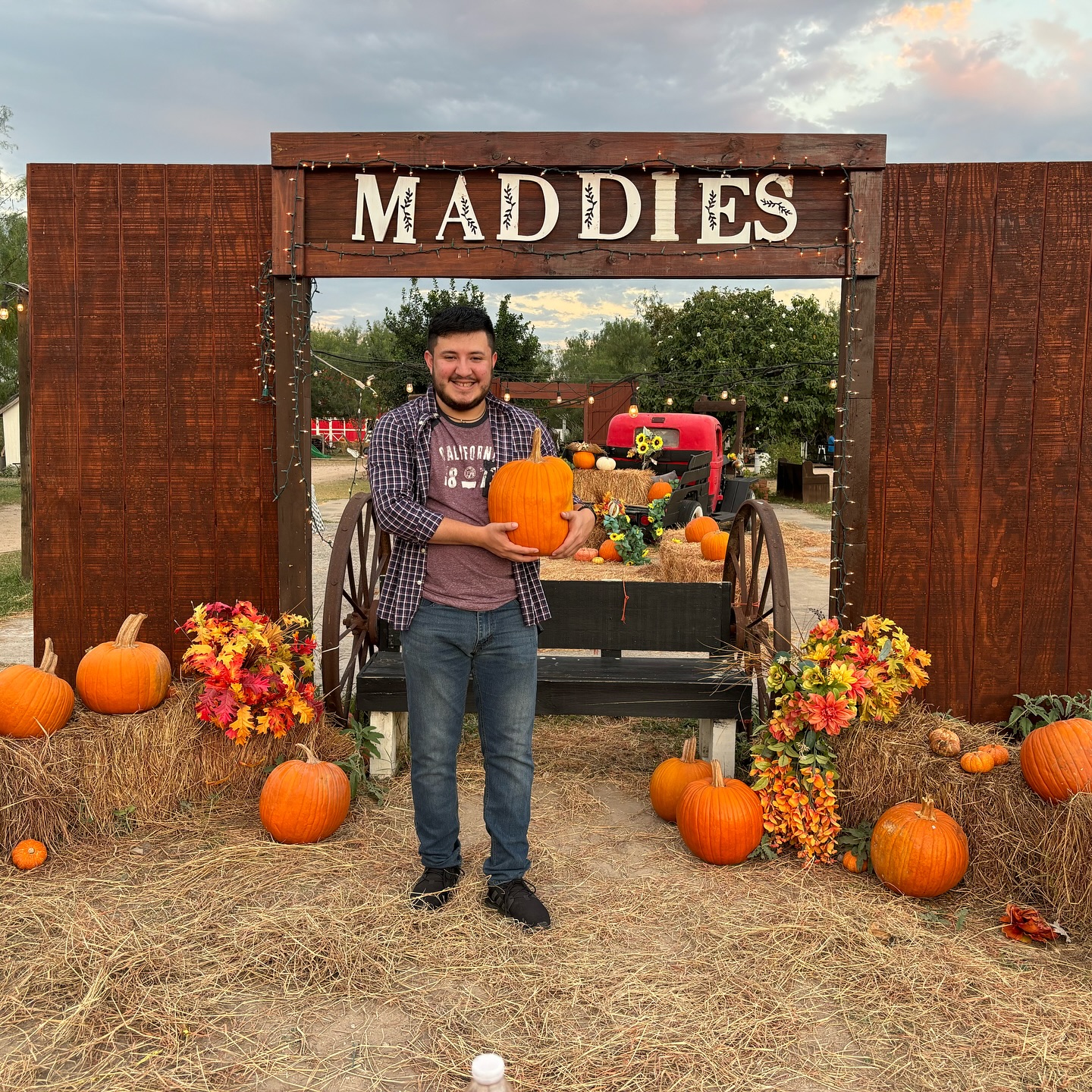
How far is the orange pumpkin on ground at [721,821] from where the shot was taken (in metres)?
3.48

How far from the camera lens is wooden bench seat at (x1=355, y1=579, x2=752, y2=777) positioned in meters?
4.15

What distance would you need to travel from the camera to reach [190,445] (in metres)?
4.34

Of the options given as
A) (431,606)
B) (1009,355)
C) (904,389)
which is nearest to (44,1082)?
(431,606)

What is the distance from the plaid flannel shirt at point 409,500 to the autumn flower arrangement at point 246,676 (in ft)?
3.59

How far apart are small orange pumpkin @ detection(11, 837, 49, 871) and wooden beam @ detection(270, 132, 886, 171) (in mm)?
2934

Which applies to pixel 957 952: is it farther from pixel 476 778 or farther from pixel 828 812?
pixel 476 778

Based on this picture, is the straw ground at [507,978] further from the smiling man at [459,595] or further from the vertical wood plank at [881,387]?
the vertical wood plank at [881,387]

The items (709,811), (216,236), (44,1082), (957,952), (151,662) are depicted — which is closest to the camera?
(44,1082)

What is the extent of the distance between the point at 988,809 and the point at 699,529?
791 cm

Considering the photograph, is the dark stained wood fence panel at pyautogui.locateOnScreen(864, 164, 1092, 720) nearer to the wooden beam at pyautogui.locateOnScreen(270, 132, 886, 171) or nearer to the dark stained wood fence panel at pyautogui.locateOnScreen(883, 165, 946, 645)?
the dark stained wood fence panel at pyautogui.locateOnScreen(883, 165, 946, 645)

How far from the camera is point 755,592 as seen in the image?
4.70 meters

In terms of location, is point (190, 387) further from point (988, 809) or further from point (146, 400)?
point (988, 809)

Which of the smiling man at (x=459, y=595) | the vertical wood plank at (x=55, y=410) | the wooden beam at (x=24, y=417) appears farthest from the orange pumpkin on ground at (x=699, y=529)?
the smiling man at (x=459, y=595)

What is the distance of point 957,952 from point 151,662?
10.7ft
